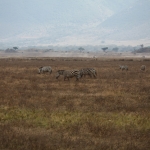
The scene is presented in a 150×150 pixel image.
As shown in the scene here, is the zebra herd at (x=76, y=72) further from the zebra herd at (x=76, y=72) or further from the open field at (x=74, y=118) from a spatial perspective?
the open field at (x=74, y=118)

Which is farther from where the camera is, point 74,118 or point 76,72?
point 76,72

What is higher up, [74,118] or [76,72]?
[76,72]

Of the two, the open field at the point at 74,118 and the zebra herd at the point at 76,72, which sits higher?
the zebra herd at the point at 76,72

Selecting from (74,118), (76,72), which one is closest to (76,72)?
(76,72)

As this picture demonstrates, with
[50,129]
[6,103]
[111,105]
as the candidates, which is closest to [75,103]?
[111,105]

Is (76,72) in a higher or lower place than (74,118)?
higher

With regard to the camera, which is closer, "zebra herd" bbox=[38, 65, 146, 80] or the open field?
the open field

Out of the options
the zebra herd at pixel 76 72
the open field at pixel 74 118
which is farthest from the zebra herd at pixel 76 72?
the open field at pixel 74 118

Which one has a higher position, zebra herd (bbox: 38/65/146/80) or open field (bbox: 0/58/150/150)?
zebra herd (bbox: 38/65/146/80)

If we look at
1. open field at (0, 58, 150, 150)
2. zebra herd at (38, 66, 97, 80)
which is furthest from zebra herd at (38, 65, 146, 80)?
open field at (0, 58, 150, 150)

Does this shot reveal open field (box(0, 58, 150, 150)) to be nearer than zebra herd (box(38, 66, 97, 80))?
Yes

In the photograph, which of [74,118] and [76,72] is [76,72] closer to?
[76,72]

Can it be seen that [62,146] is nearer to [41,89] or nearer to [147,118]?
[147,118]

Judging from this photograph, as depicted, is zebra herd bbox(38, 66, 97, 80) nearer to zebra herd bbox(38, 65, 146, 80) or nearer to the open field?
zebra herd bbox(38, 65, 146, 80)
